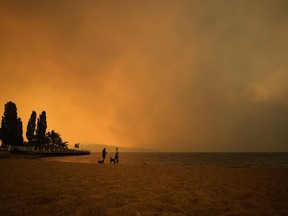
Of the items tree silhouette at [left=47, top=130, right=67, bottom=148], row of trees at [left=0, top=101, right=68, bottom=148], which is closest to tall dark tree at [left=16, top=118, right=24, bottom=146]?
row of trees at [left=0, top=101, right=68, bottom=148]

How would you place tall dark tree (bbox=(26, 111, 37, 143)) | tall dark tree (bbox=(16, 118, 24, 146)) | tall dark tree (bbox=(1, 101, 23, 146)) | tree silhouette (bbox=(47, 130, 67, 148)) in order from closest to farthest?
1. tall dark tree (bbox=(1, 101, 23, 146))
2. tall dark tree (bbox=(16, 118, 24, 146))
3. tall dark tree (bbox=(26, 111, 37, 143))
4. tree silhouette (bbox=(47, 130, 67, 148))

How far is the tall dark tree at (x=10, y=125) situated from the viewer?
60872 mm

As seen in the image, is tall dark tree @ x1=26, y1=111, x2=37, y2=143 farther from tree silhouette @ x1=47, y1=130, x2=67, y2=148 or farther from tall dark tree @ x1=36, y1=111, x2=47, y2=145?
tree silhouette @ x1=47, y1=130, x2=67, y2=148

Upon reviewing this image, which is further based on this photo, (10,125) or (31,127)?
(31,127)

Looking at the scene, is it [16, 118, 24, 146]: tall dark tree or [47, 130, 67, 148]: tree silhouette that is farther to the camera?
[47, 130, 67, 148]: tree silhouette

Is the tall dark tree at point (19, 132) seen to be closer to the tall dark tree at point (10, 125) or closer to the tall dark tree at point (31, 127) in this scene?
the tall dark tree at point (10, 125)

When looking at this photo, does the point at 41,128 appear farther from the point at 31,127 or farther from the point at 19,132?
the point at 19,132

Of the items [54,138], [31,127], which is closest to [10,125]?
[31,127]

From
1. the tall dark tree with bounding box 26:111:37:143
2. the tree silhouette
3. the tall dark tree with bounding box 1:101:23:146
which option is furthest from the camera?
the tree silhouette

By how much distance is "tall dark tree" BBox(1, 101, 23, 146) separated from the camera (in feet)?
200

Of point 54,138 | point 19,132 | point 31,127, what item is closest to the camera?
point 19,132

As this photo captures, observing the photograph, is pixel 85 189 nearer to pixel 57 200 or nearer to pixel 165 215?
pixel 57 200

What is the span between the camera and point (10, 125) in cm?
6103

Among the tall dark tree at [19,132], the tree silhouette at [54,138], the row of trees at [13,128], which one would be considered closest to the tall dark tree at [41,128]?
the row of trees at [13,128]
